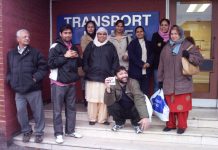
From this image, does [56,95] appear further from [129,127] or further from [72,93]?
[129,127]

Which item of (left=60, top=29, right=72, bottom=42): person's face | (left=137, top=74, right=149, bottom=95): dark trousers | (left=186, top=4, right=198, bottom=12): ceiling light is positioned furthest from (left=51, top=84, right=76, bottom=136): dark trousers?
(left=186, top=4, right=198, bottom=12): ceiling light

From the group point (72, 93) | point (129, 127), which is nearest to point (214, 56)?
point (129, 127)

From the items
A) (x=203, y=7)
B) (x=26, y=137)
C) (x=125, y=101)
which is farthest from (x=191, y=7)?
(x=26, y=137)

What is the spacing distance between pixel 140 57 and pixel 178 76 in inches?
34.1

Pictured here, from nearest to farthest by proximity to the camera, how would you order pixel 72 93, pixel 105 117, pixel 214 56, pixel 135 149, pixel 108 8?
pixel 135 149 < pixel 72 93 < pixel 105 117 < pixel 214 56 < pixel 108 8

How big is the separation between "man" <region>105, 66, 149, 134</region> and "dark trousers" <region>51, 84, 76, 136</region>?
55cm

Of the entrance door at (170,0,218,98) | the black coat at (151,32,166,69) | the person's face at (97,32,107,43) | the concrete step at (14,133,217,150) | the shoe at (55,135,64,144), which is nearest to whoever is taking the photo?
the concrete step at (14,133,217,150)

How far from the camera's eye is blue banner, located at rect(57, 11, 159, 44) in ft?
18.5

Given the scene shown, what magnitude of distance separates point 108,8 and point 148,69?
155 cm

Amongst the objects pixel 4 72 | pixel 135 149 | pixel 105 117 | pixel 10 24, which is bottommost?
pixel 135 149

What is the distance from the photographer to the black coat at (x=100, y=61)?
15.4 ft

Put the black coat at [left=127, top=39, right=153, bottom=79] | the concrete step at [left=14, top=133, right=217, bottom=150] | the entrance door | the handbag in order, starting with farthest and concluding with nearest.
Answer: the entrance door, the black coat at [left=127, top=39, right=153, bottom=79], the concrete step at [left=14, top=133, right=217, bottom=150], the handbag

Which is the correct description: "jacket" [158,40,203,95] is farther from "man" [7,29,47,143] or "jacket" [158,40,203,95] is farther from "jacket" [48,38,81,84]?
"man" [7,29,47,143]

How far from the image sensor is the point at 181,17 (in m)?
5.55
